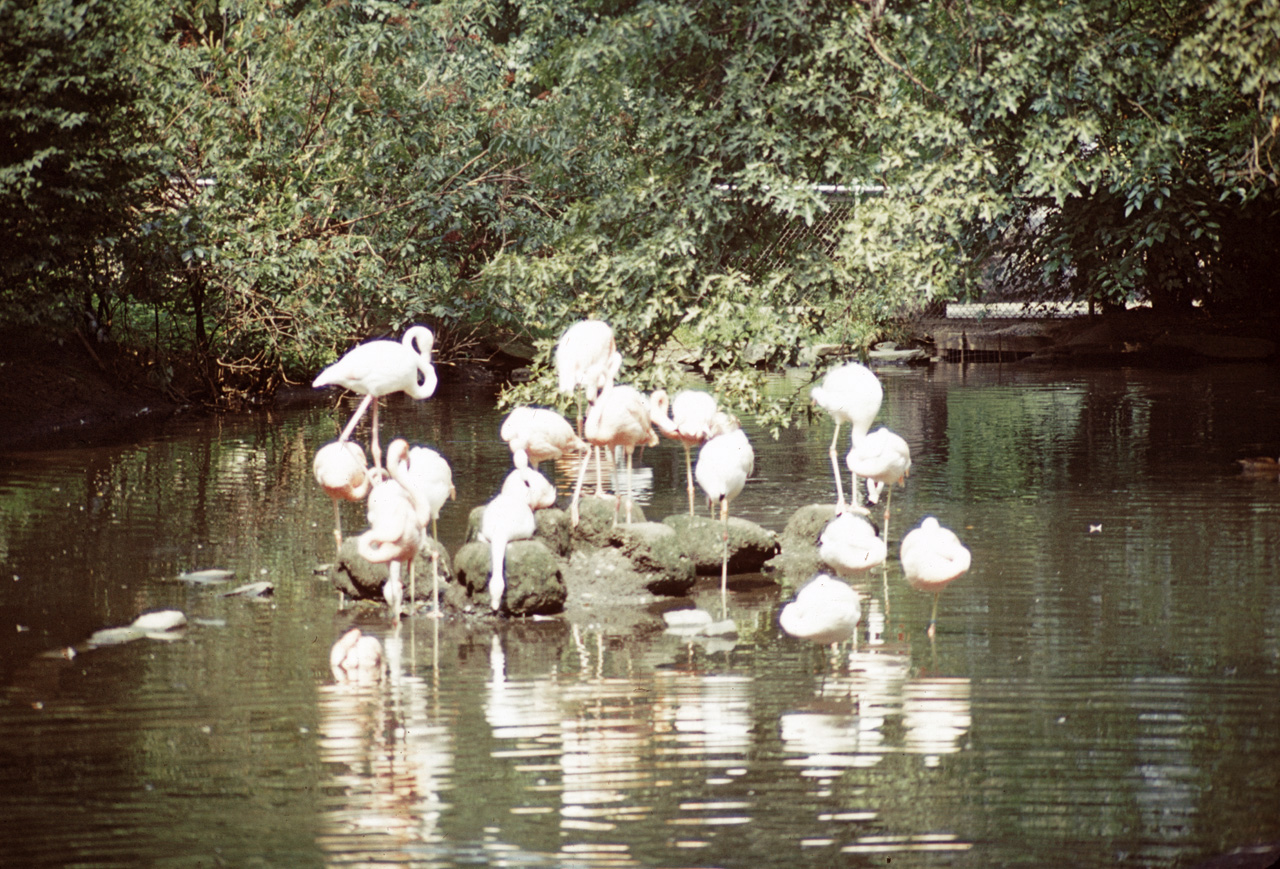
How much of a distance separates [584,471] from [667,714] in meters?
2.64

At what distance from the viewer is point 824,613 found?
5906 millimetres

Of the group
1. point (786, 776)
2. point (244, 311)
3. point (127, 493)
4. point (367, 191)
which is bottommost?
point (786, 776)

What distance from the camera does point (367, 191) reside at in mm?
16891

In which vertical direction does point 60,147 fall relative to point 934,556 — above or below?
above

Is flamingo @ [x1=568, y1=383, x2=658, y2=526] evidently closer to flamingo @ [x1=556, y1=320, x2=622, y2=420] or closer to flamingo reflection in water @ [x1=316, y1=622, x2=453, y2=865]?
flamingo @ [x1=556, y1=320, x2=622, y2=420]

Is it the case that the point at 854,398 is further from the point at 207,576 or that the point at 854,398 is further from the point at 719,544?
the point at 207,576

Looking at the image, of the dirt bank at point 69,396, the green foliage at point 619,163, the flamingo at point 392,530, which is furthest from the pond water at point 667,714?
the dirt bank at point 69,396

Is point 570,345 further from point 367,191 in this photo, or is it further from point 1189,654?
point 367,191

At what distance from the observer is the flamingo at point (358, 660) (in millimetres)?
6020

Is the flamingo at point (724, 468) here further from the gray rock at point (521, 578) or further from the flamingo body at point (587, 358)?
the gray rock at point (521, 578)

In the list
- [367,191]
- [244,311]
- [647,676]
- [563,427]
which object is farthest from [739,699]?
[367,191]

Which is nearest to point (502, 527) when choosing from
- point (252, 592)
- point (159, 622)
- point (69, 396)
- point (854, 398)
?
point (252, 592)

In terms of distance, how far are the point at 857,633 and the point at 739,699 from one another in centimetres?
122

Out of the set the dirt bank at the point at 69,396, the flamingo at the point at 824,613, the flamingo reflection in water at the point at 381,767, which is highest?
the dirt bank at the point at 69,396
